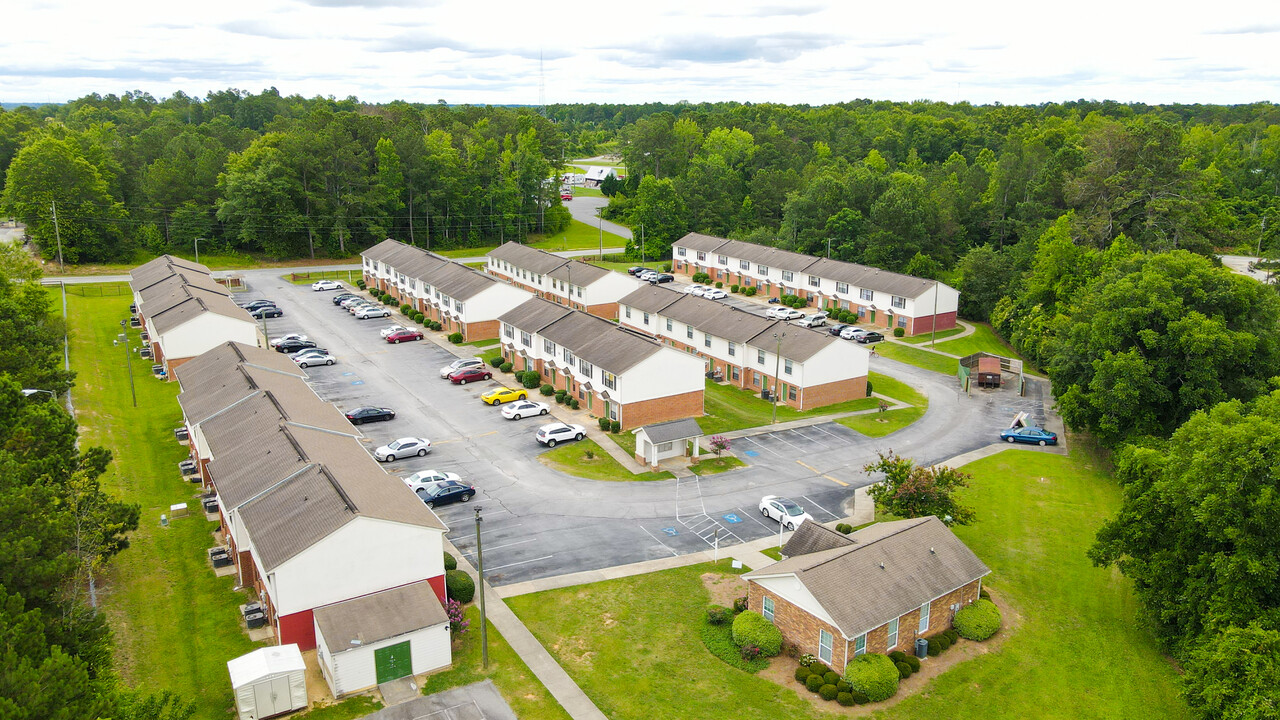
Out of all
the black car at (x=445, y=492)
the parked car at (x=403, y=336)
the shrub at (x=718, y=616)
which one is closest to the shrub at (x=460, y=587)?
the black car at (x=445, y=492)

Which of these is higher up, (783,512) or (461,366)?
(461,366)

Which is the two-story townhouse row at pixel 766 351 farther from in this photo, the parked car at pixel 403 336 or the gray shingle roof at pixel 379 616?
the gray shingle roof at pixel 379 616

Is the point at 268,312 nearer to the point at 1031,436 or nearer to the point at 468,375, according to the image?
the point at 468,375

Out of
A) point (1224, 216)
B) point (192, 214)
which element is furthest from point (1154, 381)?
point (192, 214)

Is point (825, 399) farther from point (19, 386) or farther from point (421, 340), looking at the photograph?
point (19, 386)

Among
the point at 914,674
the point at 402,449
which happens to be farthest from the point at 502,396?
the point at 914,674
